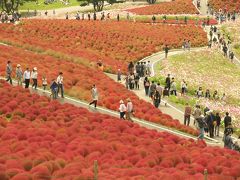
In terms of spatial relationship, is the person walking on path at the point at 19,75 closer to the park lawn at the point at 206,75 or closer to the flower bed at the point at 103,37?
the park lawn at the point at 206,75

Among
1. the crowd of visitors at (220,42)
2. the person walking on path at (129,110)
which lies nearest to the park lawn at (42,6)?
the crowd of visitors at (220,42)

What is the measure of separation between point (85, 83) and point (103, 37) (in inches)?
1039

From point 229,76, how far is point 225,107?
632 inches

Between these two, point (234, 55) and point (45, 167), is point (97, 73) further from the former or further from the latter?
point (234, 55)

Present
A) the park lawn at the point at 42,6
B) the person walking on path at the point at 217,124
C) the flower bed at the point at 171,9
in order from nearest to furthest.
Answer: the person walking on path at the point at 217,124 → the flower bed at the point at 171,9 → the park lawn at the point at 42,6

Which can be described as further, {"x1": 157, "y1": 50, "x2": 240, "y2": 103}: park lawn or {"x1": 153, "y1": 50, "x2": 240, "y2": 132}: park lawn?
{"x1": 157, "y1": 50, "x2": 240, "y2": 103}: park lawn

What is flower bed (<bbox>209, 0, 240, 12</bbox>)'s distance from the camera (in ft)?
303

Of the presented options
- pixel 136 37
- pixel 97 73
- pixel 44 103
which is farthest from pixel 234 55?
pixel 44 103

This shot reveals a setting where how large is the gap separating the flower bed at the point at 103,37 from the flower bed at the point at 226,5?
20767 millimetres

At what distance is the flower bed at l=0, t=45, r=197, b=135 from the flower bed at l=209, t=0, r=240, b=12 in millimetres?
53530

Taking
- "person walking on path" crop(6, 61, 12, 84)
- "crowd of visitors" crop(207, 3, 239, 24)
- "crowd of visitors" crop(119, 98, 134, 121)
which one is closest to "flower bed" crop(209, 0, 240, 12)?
"crowd of visitors" crop(207, 3, 239, 24)

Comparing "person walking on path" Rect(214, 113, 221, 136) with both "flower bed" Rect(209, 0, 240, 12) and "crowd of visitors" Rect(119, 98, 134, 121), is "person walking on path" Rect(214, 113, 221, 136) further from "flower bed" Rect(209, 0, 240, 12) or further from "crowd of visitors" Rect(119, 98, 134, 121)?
"flower bed" Rect(209, 0, 240, 12)

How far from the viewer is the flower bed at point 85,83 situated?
31.4m

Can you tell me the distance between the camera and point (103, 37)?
206ft
